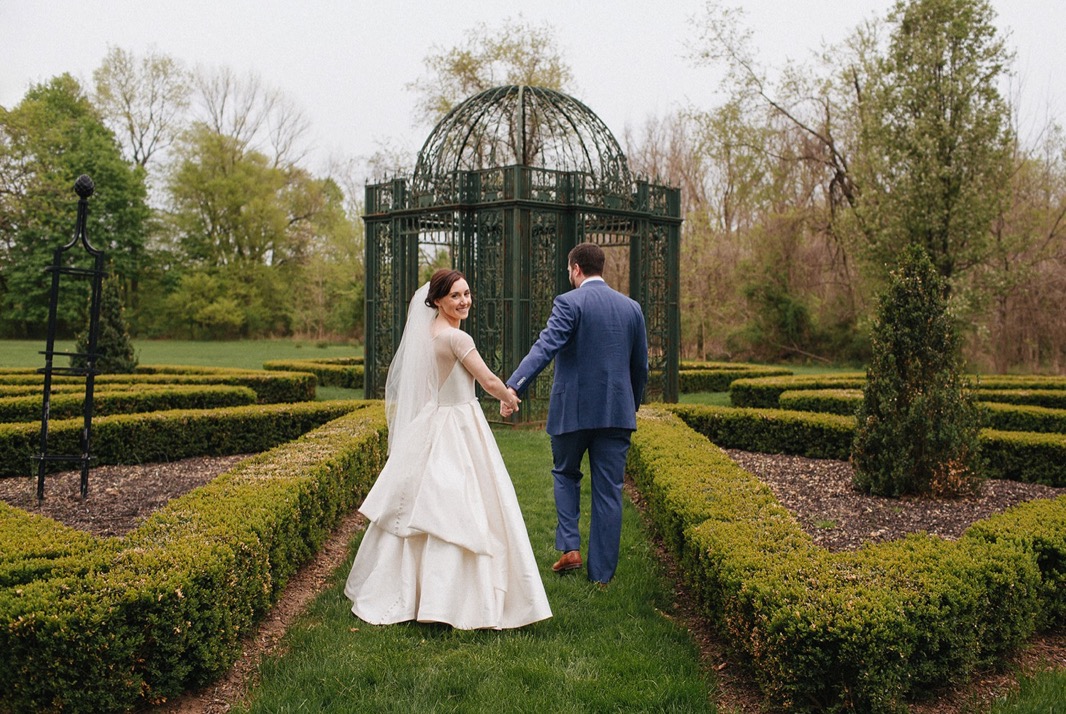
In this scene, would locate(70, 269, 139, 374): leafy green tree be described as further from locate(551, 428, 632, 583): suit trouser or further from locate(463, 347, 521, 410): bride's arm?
locate(463, 347, 521, 410): bride's arm

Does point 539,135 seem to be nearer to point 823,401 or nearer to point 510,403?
point 823,401

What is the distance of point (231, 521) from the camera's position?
4441 mm

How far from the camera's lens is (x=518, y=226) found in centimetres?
1079

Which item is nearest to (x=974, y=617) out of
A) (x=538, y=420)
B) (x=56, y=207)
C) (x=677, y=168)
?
(x=538, y=420)

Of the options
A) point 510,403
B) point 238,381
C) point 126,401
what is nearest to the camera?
point 510,403

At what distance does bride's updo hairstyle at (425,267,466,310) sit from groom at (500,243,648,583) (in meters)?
0.63

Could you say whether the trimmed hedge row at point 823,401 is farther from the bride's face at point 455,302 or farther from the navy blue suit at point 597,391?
the bride's face at point 455,302

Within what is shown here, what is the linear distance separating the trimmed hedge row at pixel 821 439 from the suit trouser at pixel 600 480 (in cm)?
368

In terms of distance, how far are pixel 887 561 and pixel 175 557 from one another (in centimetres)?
335

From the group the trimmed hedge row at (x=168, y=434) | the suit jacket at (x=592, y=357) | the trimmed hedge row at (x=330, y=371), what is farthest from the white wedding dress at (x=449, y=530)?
the trimmed hedge row at (x=330, y=371)

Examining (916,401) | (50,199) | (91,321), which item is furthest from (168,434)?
(50,199)

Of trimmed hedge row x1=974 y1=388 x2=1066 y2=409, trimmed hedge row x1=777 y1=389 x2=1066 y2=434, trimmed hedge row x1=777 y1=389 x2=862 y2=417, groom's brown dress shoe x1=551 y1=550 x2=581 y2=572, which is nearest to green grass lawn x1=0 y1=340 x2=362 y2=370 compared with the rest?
trimmed hedge row x1=777 y1=389 x2=862 y2=417

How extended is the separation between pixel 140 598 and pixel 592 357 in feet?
8.82

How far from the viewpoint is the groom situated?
4902 mm
